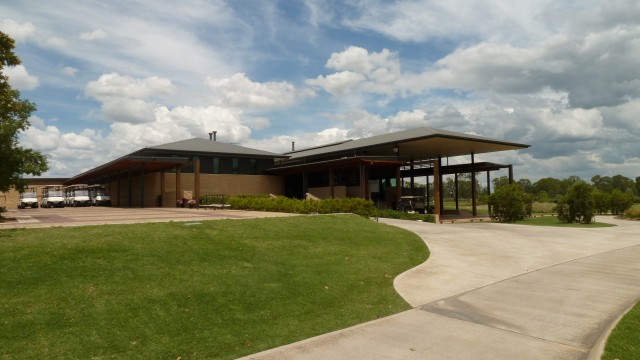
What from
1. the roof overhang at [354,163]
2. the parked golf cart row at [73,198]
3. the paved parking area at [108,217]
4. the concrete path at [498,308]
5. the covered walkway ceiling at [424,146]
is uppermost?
the covered walkway ceiling at [424,146]

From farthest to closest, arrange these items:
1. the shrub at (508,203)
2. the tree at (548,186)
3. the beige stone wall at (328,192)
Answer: the tree at (548,186)
the beige stone wall at (328,192)
the shrub at (508,203)

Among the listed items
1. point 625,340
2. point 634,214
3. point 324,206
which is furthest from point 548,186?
point 625,340

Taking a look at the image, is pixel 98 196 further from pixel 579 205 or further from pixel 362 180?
pixel 579 205

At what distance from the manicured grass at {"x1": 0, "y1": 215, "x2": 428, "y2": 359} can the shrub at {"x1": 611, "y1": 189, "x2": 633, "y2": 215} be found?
36496mm

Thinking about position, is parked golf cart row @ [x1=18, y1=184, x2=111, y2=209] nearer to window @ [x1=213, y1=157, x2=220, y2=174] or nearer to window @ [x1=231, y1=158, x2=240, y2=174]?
window @ [x1=213, y1=157, x2=220, y2=174]

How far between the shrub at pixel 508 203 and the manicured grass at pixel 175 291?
1994 cm

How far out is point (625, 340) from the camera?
5.84 metres

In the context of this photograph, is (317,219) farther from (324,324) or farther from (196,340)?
(196,340)

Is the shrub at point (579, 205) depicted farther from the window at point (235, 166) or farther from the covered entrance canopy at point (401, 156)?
the window at point (235, 166)

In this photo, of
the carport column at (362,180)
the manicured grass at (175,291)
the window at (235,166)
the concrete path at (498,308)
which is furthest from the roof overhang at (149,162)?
the concrete path at (498,308)

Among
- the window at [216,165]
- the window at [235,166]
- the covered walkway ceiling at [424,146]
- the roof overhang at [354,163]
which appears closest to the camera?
the covered walkway ceiling at [424,146]

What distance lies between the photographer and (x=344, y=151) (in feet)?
127

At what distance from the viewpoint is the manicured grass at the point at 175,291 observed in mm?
5762

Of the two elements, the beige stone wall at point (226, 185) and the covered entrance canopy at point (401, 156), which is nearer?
the covered entrance canopy at point (401, 156)
